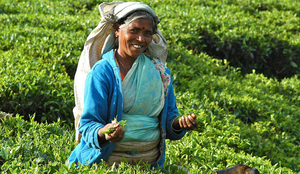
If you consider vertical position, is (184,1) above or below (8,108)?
above

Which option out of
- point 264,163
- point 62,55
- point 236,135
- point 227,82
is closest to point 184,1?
point 227,82

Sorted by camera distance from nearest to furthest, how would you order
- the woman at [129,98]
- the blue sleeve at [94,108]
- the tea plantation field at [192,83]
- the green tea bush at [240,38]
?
the blue sleeve at [94,108] < the woman at [129,98] < the tea plantation field at [192,83] < the green tea bush at [240,38]

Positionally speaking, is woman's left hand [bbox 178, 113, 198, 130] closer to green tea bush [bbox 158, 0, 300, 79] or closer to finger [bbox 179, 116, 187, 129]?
finger [bbox 179, 116, 187, 129]

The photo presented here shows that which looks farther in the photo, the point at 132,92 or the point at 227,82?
the point at 227,82

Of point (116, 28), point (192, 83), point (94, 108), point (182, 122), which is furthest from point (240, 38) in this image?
point (94, 108)

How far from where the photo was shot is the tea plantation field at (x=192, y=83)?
328cm

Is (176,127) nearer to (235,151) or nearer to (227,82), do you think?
(235,151)

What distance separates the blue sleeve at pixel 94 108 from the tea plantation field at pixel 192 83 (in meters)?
0.22

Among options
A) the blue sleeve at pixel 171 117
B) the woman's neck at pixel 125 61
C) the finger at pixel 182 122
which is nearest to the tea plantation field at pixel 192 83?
the blue sleeve at pixel 171 117

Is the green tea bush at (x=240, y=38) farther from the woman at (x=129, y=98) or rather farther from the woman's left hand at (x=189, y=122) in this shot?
the woman's left hand at (x=189, y=122)

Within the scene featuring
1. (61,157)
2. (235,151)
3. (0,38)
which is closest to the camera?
(61,157)

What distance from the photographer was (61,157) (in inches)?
108

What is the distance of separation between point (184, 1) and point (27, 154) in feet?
20.8

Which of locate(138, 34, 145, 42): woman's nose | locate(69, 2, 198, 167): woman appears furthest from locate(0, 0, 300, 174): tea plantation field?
locate(138, 34, 145, 42): woman's nose
